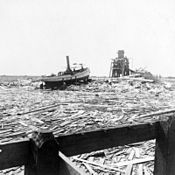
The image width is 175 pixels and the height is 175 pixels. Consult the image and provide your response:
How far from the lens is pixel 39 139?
162cm

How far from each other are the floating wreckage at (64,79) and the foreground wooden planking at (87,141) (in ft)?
93.2

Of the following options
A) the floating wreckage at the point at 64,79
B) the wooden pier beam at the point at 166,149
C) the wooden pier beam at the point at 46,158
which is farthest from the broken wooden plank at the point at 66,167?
the floating wreckage at the point at 64,79

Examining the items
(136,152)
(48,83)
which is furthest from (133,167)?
(48,83)

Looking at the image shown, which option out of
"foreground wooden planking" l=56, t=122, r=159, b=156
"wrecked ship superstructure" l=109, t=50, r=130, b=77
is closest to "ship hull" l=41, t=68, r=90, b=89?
"wrecked ship superstructure" l=109, t=50, r=130, b=77

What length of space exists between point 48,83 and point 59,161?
31.4m

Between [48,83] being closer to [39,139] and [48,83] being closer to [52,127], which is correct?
[52,127]

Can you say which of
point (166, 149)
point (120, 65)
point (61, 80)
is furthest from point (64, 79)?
point (166, 149)

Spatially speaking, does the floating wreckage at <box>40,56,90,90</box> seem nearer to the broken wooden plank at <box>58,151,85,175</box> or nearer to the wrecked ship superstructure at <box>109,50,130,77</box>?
the wrecked ship superstructure at <box>109,50,130,77</box>

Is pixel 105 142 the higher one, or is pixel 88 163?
pixel 105 142

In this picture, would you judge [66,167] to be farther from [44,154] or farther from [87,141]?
[87,141]

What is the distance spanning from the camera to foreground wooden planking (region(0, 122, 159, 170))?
165 cm

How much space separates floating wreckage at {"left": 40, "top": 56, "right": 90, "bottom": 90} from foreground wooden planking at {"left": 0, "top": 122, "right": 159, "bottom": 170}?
2842 cm

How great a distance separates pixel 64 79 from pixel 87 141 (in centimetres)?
3138

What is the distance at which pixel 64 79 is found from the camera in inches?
1307
